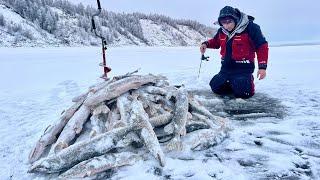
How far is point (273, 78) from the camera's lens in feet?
33.2

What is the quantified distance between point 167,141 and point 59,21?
32.6m

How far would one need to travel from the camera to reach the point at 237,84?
7211 millimetres

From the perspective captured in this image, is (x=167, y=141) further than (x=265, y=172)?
Yes

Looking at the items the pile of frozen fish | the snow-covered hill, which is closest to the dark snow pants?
the pile of frozen fish

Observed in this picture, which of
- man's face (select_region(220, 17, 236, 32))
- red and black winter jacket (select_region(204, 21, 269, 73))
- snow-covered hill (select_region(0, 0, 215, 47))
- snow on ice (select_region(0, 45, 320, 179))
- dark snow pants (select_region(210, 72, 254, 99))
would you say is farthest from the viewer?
snow-covered hill (select_region(0, 0, 215, 47))

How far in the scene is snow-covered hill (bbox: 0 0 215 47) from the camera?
2810 cm

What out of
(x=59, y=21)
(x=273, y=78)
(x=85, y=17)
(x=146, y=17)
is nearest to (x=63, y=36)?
(x=59, y=21)

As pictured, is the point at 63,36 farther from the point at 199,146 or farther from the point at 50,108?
the point at 199,146

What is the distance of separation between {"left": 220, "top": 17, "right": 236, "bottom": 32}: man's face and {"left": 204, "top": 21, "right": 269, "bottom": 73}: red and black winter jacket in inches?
6.7

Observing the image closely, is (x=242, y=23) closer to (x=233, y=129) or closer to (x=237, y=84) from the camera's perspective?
(x=237, y=84)

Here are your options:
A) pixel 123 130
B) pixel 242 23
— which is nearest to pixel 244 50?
pixel 242 23

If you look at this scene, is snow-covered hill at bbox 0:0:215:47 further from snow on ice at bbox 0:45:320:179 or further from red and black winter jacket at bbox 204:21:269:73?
red and black winter jacket at bbox 204:21:269:73

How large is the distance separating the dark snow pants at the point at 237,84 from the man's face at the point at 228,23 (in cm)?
87

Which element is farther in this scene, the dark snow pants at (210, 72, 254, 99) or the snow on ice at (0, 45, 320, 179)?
the dark snow pants at (210, 72, 254, 99)
